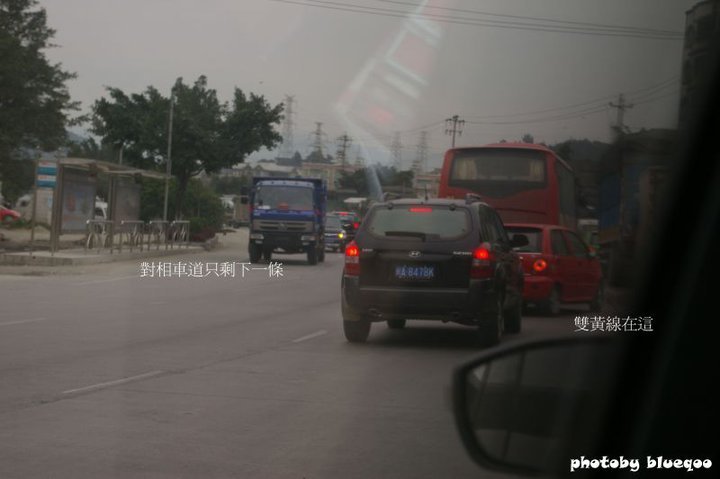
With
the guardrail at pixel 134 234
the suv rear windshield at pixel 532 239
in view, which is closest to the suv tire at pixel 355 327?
the suv rear windshield at pixel 532 239

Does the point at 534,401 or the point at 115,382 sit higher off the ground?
the point at 534,401

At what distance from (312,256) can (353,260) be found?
22.5 metres

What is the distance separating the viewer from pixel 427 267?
11625 millimetres

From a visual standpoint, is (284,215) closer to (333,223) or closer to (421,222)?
(333,223)

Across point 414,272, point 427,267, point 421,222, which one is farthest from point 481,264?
point 421,222

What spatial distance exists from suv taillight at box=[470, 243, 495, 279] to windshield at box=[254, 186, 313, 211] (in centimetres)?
2178

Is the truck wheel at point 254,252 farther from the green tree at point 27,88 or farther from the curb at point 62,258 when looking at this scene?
the green tree at point 27,88

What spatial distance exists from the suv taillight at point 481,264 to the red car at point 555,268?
163 inches

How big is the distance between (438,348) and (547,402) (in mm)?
8882

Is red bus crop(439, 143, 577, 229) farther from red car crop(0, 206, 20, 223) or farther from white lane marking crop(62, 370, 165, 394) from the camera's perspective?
red car crop(0, 206, 20, 223)

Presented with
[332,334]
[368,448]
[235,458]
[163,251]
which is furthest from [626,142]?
[163,251]

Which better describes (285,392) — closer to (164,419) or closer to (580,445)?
(164,419)

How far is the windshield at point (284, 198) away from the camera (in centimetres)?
3309

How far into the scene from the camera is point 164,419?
7.53m
